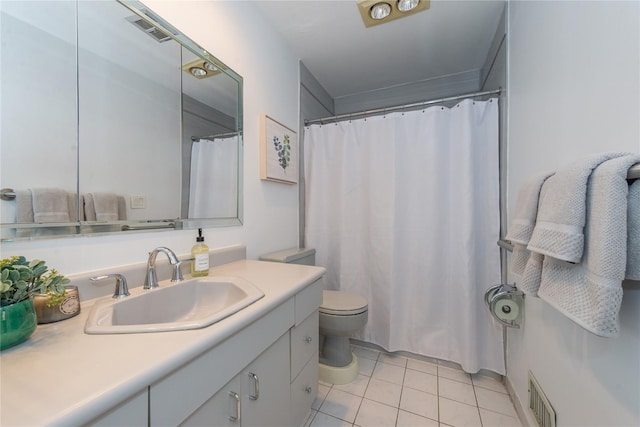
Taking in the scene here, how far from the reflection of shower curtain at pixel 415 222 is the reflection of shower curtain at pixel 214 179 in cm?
77

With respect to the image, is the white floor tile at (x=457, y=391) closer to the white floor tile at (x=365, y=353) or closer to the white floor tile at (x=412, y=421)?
the white floor tile at (x=412, y=421)

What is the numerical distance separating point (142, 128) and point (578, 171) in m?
1.38

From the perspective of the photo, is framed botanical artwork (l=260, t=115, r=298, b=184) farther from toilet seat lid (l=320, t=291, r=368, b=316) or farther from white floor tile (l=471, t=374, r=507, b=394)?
white floor tile (l=471, t=374, r=507, b=394)

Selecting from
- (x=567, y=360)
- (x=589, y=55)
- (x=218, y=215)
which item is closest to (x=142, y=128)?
(x=218, y=215)

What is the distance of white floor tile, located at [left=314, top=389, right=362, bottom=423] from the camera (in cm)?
128

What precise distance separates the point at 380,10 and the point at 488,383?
2307 millimetres

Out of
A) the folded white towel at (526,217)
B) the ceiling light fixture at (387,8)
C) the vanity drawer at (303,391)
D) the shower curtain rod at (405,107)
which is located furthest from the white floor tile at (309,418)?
the ceiling light fixture at (387,8)

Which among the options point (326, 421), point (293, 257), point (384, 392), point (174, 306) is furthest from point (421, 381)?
point (174, 306)

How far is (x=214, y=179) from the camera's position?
1.26 m

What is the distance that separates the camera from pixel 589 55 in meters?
0.76

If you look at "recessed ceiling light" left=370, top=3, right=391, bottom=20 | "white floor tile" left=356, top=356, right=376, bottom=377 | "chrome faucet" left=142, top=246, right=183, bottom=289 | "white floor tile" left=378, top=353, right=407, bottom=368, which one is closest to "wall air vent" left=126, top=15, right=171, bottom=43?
"chrome faucet" left=142, top=246, right=183, bottom=289

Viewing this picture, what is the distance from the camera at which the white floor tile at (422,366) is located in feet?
5.30

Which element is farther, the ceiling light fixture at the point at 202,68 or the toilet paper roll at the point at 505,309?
the toilet paper roll at the point at 505,309

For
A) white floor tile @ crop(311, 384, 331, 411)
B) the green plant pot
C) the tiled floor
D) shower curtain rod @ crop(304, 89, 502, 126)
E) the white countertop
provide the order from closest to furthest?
the white countertop < the green plant pot < the tiled floor < white floor tile @ crop(311, 384, 331, 411) < shower curtain rod @ crop(304, 89, 502, 126)
